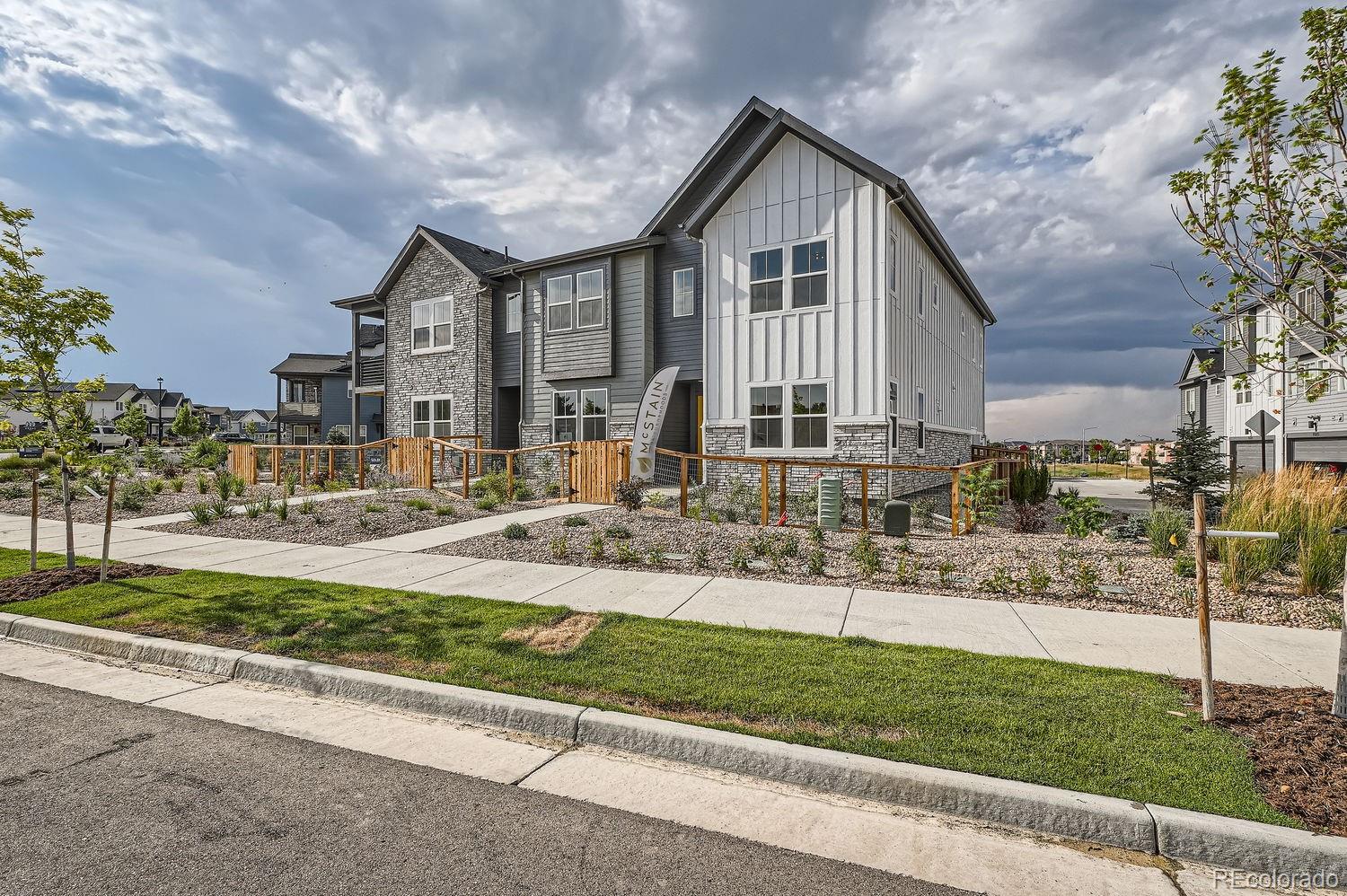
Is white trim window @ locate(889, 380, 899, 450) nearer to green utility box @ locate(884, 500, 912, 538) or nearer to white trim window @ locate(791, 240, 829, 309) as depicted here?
white trim window @ locate(791, 240, 829, 309)

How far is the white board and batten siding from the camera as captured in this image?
13.5 metres

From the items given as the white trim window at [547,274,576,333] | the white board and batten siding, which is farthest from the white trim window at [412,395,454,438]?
the white board and batten siding

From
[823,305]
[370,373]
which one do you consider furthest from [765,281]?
[370,373]

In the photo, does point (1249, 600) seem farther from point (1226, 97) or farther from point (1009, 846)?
point (1009, 846)

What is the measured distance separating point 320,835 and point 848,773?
249 centimetres

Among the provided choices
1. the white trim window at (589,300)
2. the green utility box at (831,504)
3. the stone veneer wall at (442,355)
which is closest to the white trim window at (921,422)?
the green utility box at (831,504)

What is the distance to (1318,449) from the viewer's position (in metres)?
22.0

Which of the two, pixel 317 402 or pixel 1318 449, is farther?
pixel 317 402

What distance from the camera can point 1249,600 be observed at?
20.8 ft

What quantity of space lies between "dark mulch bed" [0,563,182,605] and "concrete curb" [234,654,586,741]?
3.81 metres

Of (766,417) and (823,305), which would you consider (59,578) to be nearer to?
(766,417)

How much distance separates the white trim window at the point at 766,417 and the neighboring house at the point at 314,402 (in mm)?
27512

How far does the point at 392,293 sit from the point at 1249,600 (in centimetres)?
2437

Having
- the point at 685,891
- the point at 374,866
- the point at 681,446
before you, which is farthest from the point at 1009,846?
the point at 681,446
